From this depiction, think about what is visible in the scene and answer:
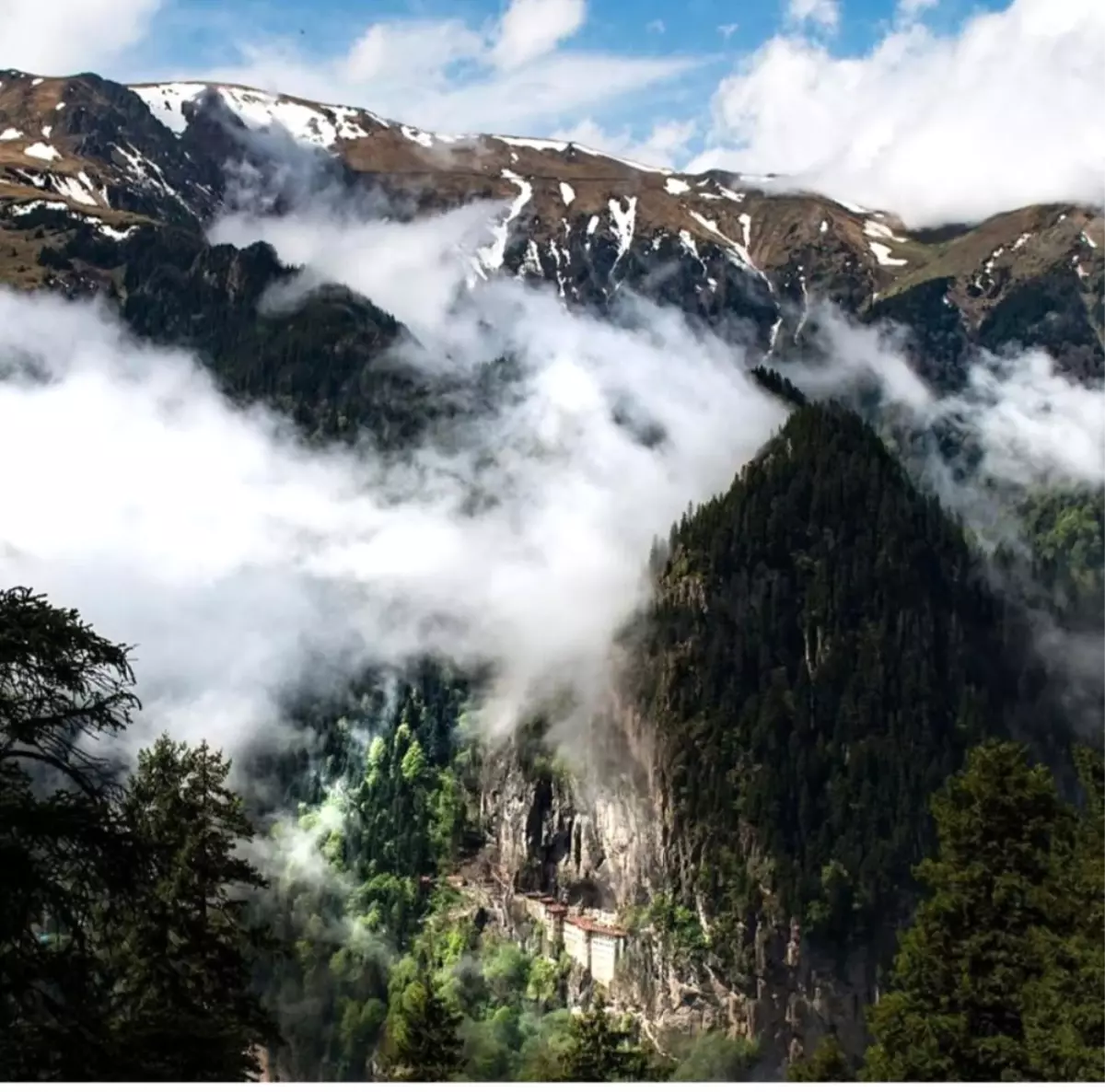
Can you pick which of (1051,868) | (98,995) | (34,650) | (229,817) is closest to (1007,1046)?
(1051,868)

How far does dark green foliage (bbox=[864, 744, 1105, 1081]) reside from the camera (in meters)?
28.0

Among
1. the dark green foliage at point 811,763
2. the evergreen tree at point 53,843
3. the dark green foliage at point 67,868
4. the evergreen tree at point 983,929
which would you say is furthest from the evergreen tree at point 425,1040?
the dark green foliage at point 811,763

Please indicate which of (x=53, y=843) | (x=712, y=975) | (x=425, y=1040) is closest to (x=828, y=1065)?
(x=425, y=1040)

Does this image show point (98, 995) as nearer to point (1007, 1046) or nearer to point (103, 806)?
point (103, 806)

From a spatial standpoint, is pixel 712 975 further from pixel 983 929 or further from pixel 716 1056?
pixel 983 929

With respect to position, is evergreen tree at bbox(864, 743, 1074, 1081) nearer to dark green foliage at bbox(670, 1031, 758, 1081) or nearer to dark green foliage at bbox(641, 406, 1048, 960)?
dark green foliage at bbox(670, 1031, 758, 1081)

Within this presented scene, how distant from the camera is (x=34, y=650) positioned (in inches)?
545

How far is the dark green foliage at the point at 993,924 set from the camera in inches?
1103

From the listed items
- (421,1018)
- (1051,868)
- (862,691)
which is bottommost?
(421,1018)

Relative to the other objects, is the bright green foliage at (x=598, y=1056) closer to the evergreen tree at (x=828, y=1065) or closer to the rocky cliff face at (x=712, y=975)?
the evergreen tree at (x=828, y=1065)

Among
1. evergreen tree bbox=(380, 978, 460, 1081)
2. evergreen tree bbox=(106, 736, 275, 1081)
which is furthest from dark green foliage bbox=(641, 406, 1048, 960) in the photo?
evergreen tree bbox=(106, 736, 275, 1081)

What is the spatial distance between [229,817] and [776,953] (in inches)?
5966

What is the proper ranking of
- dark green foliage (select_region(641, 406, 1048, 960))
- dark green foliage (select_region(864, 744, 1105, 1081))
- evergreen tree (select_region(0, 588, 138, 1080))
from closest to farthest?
1. evergreen tree (select_region(0, 588, 138, 1080))
2. dark green foliage (select_region(864, 744, 1105, 1081))
3. dark green foliage (select_region(641, 406, 1048, 960))

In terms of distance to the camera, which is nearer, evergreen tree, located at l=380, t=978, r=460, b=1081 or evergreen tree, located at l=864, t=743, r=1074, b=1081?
evergreen tree, located at l=864, t=743, r=1074, b=1081
